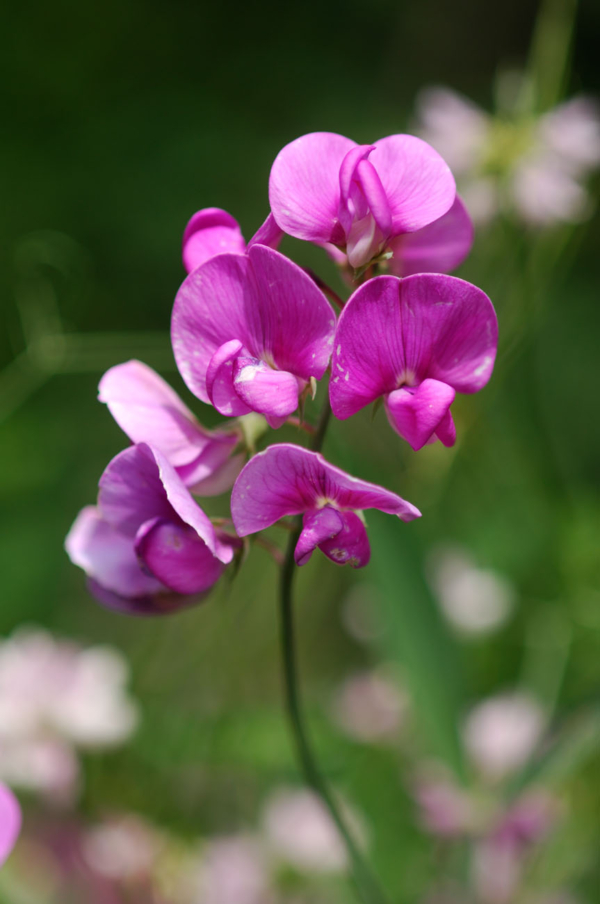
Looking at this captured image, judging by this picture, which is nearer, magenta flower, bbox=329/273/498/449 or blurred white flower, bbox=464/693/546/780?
magenta flower, bbox=329/273/498/449

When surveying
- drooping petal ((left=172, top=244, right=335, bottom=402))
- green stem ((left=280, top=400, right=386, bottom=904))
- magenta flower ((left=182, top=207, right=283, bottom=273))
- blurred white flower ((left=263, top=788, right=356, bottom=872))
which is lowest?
blurred white flower ((left=263, top=788, right=356, bottom=872))

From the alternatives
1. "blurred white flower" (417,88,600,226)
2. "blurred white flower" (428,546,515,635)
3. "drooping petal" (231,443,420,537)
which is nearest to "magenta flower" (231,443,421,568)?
"drooping petal" (231,443,420,537)

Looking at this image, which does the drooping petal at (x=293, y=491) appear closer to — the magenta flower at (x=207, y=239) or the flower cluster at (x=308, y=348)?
the flower cluster at (x=308, y=348)

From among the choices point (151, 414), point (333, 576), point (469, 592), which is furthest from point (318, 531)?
point (333, 576)

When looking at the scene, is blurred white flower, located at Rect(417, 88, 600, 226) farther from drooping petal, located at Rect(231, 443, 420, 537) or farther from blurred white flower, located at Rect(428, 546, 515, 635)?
drooping petal, located at Rect(231, 443, 420, 537)

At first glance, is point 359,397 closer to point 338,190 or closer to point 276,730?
point 338,190

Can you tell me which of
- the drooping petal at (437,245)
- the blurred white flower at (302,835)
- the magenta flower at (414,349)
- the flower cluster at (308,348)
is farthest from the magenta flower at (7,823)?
the blurred white flower at (302,835)

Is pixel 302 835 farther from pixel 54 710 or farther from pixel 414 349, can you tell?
pixel 414 349
